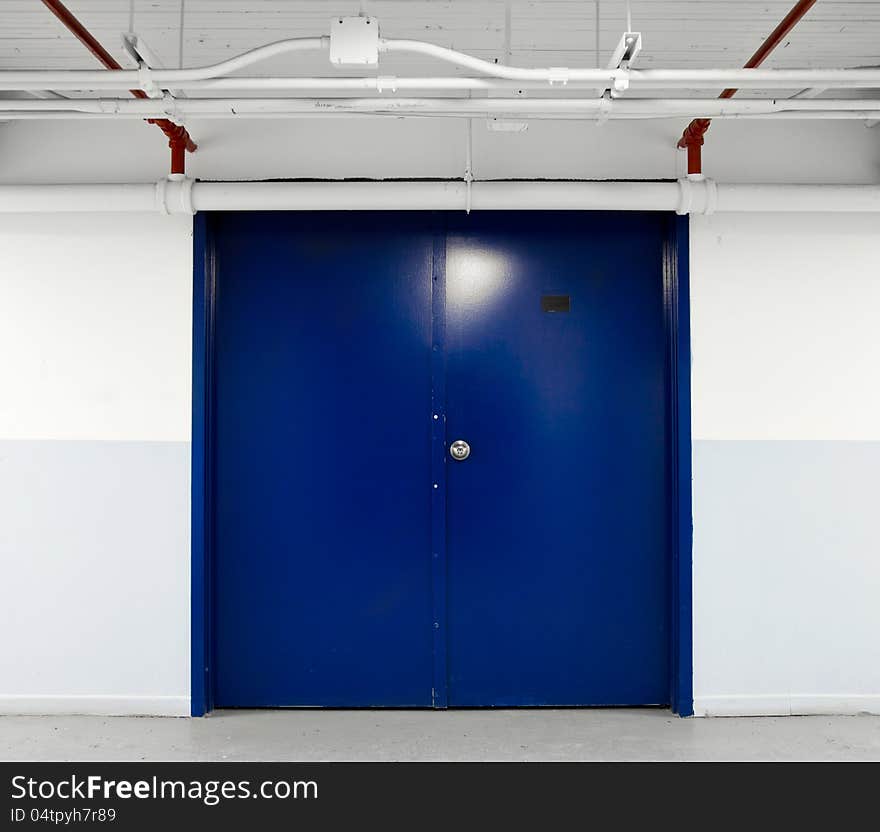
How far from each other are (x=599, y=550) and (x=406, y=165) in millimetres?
1802

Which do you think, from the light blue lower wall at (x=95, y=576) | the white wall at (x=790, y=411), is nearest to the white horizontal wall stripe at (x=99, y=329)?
the light blue lower wall at (x=95, y=576)

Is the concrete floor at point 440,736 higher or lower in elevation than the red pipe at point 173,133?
lower

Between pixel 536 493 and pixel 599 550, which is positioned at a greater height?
pixel 536 493

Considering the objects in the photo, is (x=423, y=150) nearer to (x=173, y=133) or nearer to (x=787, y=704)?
(x=173, y=133)

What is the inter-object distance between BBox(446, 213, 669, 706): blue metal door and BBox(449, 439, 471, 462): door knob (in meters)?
0.02

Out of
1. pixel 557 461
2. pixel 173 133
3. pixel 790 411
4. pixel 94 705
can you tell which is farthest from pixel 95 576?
pixel 790 411

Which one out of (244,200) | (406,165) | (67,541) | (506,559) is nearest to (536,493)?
(506,559)

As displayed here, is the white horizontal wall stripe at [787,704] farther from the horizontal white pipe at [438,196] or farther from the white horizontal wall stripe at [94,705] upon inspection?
the white horizontal wall stripe at [94,705]

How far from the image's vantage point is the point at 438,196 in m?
2.97

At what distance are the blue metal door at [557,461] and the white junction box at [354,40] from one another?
1.18m

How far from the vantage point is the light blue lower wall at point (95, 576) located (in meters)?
3.11

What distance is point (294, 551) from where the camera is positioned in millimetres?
3195

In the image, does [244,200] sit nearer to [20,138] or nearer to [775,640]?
[20,138]

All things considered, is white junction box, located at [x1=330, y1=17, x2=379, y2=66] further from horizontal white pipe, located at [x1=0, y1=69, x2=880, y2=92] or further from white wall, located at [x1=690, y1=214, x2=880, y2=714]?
white wall, located at [x1=690, y1=214, x2=880, y2=714]
